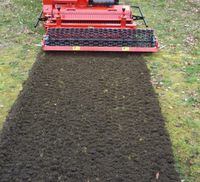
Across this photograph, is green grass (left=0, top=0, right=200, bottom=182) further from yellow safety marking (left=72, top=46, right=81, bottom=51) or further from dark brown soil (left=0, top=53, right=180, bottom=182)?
yellow safety marking (left=72, top=46, right=81, bottom=51)

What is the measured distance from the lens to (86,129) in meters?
6.41

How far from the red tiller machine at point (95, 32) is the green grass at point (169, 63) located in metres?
0.48

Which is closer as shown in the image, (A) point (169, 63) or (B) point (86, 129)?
(B) point (86, 129)

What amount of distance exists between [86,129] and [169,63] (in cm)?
378

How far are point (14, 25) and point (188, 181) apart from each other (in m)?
8.12

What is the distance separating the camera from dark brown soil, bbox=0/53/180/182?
5402 millimetres

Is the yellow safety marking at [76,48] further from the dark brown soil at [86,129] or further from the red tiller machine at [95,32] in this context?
the dark brown soil at [86,129]

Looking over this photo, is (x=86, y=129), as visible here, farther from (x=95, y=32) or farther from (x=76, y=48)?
(x=95, y=32)

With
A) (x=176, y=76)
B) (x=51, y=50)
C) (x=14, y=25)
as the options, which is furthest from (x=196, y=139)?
(x=14, y=25)

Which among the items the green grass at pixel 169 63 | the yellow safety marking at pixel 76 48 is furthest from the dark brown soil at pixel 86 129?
the yellow safety marking at pixel 76 48

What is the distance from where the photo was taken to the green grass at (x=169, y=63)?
6.39 meters

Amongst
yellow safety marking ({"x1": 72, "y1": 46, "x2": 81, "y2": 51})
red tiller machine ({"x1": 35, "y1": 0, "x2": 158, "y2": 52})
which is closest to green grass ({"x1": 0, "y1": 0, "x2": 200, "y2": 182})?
red tiller machine ({"x1": 35, "y1": 0, "x2": 158, "y2": 52})

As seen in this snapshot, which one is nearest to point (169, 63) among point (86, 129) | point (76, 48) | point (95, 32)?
point (95, 32)

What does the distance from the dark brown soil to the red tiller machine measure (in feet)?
2.16
